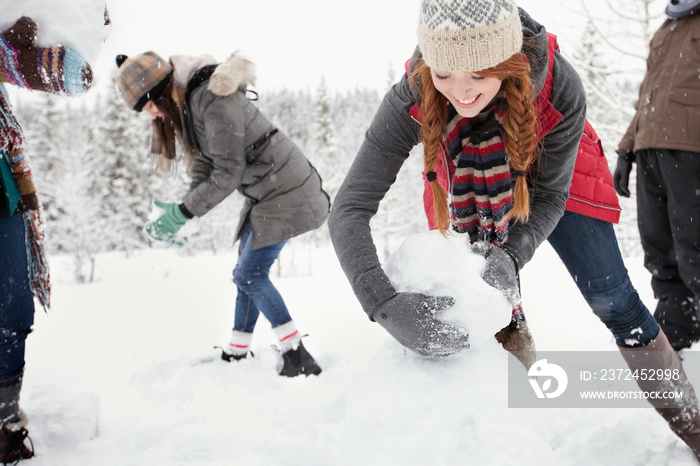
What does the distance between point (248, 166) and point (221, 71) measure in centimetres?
61

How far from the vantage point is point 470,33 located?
4.22 feet

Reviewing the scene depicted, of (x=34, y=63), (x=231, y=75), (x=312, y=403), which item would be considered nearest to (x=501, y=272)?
(x=312, y=403)

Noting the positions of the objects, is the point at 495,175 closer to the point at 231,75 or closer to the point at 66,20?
the point at 66,20

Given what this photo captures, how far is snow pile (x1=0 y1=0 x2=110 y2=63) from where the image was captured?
150 cm

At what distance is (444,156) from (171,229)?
6.17 feet

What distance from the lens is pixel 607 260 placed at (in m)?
1.74

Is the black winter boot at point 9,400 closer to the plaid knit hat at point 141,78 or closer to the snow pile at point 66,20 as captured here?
the snow pile at point 66,20

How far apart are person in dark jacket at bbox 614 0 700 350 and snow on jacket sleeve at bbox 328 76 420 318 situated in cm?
133

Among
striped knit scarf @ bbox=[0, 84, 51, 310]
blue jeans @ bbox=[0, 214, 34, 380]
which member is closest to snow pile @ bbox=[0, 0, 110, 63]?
striped knit scarf @ bbox=[0, 84, 51, 310]

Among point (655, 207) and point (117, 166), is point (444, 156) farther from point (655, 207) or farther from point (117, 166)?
point (117, 166)

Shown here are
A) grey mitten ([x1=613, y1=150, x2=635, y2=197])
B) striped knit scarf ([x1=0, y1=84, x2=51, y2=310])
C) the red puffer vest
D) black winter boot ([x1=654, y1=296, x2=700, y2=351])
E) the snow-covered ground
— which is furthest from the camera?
grey mitten ([x1=613, y1=150, x2=635, y2=197])

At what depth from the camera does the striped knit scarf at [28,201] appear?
167 cm

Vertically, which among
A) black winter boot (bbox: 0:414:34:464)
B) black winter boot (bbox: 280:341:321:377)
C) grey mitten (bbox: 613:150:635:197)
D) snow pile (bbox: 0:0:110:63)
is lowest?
black winter boot (bbox: 280:341:321:377)

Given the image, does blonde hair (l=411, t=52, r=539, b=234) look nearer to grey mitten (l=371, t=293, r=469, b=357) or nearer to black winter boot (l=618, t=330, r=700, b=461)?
grey mitten (l=371, t=293, r=469, b=357)
